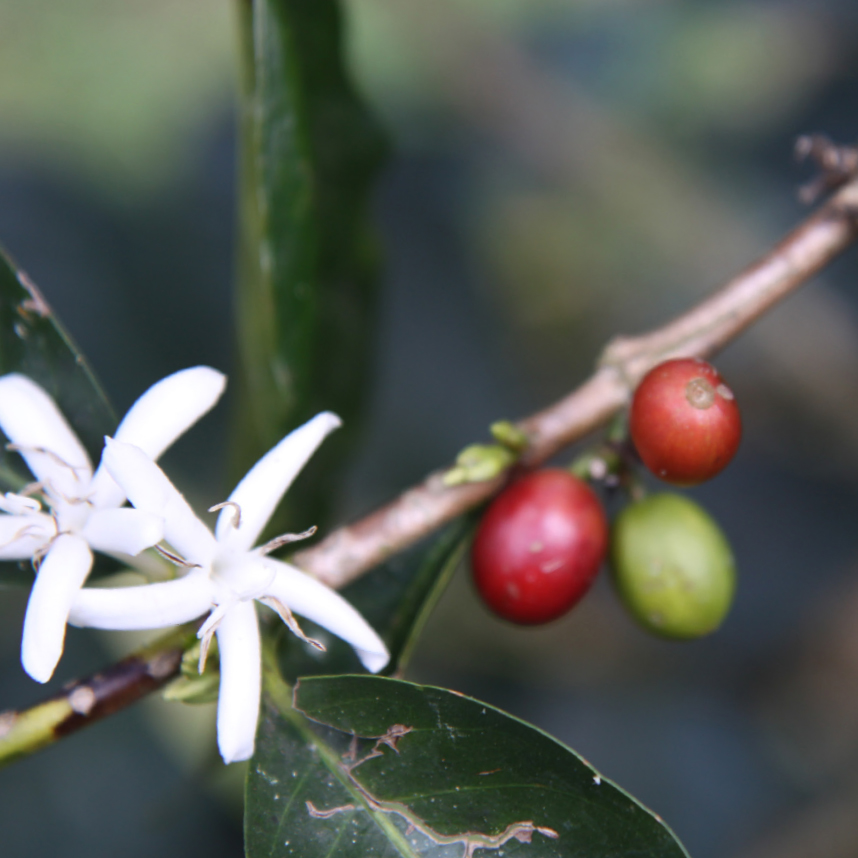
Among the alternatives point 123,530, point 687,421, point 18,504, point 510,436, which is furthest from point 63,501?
point 687,421

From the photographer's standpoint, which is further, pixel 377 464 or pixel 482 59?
pixel 482 59

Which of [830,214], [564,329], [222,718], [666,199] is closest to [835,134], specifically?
[666,199]

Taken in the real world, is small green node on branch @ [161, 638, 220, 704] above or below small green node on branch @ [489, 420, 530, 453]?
below

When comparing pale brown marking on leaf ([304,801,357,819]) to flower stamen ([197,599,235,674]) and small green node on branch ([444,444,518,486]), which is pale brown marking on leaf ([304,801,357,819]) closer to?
flower stamen ([197,599,235,674])

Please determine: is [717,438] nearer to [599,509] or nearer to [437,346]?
[599,509]

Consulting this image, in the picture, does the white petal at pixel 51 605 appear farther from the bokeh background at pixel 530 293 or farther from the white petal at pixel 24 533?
the bokeh background at pixel 530 293

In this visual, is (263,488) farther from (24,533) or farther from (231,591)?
(24,533)

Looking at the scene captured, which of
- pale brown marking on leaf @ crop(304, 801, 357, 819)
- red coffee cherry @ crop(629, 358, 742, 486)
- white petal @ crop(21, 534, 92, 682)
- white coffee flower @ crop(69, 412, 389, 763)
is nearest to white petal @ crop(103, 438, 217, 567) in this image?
white coffee flower @ crop(69, 412, 389, 763)
